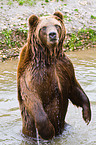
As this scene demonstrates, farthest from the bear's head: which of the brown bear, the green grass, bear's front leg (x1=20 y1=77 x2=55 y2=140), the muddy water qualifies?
the green grass


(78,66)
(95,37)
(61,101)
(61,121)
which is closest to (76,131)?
(61,121)

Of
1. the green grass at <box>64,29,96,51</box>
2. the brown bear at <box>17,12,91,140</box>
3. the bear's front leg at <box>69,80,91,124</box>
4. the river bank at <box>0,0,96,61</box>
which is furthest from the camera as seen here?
the green grass at <box>64,29,96,51</box>

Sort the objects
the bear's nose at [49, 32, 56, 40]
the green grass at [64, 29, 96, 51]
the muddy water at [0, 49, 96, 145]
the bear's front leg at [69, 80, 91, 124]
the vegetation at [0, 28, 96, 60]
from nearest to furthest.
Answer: the bear's nose at [49, 32, 56, 40] < the bear's front leg at [69, 80, 91, 124] < the muddy water at [0, 49, 96, 145] < the vegetation at [0, 28, 96, 60] < the green grass at [64, 29, 96, 51]

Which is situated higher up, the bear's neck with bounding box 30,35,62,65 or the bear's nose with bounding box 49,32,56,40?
the bear's nose with bounding box 49,32,56,40

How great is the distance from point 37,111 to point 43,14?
27.5 ft

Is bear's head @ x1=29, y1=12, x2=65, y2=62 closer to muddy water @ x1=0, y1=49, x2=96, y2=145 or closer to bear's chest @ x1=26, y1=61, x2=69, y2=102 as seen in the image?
bear's chest @ x1=26, y1=61, x2=69, y2=102

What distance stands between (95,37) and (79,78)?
15.5 ft

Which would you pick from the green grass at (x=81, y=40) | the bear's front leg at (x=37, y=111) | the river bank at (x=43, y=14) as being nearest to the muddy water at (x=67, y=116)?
the bear's front leg at (x=37, y=111)

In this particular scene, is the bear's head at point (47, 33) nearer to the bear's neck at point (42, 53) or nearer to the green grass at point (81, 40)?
the bear's neck at point (42, 53)

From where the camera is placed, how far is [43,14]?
1193 cm

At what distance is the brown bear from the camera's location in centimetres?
393

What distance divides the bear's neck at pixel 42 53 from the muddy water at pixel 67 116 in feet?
4.39

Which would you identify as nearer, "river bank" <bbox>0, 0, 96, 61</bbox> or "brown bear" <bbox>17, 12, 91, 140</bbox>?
"brown bear" <bbox>17, 12, 91, 140</bbox>

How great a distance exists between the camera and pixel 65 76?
4.38m
